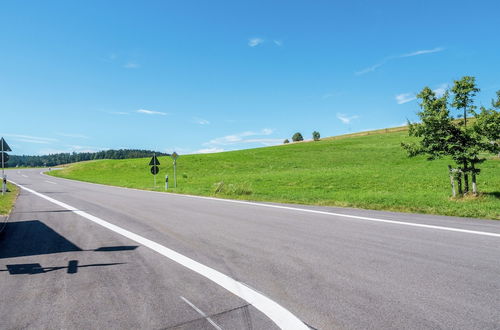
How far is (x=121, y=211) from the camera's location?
9.59 metres

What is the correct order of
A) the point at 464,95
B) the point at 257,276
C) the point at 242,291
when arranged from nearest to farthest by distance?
1. the point at 242,291
2. the point at 257,276
3. the point at 464,95

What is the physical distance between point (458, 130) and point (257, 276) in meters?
11.2

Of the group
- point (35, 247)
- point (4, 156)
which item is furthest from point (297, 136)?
point (35, 247)

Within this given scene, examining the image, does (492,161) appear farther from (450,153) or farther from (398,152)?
(450,153)

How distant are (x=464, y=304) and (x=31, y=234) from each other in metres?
7.63

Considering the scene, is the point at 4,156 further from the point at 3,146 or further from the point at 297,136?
the point at 297,136

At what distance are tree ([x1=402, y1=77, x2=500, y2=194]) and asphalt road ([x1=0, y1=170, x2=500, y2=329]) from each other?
5450 millimetres

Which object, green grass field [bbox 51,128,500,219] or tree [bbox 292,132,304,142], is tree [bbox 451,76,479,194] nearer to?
Result: green grass field [bbox 51,128,500,219]

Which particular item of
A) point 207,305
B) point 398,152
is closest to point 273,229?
point 207,305

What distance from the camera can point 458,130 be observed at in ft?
36.8

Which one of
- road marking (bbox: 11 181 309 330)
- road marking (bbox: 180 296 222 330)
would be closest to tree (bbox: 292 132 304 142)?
road marking (bbox: 11 181 309 330)

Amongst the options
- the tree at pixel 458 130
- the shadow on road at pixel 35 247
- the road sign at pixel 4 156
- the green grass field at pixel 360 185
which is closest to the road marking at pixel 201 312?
the shadow on road at pixel 35 247

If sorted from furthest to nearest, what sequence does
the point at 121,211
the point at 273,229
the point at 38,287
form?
the point at 121,211 → the point at 273,229 → the point at 38,287

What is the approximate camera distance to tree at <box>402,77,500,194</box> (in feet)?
34.8
